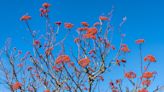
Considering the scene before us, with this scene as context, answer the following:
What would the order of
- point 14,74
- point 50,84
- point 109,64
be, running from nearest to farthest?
point 109,64 → point 50,84 → point 14,74

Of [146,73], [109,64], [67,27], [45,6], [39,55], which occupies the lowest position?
[146,73]

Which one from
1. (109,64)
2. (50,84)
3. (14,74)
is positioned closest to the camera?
(109,64)

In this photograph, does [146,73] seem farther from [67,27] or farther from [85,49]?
[67,27]

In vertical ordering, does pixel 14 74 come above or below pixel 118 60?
above

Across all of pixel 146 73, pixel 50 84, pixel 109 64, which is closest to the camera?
pixel 146 73

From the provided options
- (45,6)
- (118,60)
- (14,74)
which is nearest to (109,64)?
(118,60)

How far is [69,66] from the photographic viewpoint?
1082 centimetres

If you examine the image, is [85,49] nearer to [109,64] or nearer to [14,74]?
[109,64]

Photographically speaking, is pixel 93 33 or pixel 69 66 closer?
pixel 93 33

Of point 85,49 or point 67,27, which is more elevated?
point 67,27

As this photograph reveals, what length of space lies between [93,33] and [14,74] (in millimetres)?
4394

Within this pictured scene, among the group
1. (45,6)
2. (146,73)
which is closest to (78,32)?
(45,6)

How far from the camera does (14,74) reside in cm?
1251

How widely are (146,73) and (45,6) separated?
3.21m
